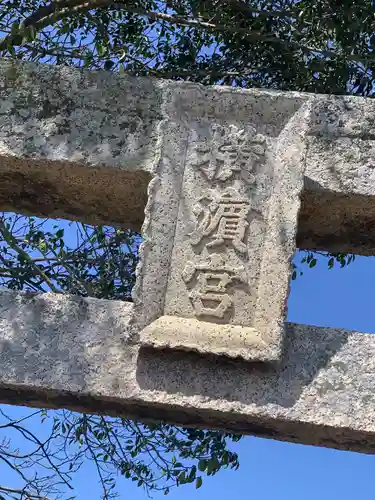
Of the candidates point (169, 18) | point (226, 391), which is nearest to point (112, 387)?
point (226, 391)

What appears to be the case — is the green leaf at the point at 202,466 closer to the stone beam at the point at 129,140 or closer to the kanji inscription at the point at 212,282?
the stone beam at the point at 129,140

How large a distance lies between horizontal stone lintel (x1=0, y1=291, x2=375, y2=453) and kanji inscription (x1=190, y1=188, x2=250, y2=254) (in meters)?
0.28

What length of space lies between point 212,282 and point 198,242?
116mm

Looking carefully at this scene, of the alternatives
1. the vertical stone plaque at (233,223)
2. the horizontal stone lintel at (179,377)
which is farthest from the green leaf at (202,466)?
the vertical stone plaque at (233,223)

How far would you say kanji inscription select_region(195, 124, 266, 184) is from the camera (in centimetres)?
219

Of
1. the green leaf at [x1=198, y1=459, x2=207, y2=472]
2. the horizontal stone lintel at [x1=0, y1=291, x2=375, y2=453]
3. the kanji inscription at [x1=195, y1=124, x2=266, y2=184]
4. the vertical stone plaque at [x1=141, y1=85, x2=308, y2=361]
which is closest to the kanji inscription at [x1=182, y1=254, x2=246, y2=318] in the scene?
the vertical stone plaque at [x1=141, y1=85, x2=308, y2=361]

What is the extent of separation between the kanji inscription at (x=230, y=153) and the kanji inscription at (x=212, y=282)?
0.24 metres

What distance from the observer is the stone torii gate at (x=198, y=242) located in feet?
6.74

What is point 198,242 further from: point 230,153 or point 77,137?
point 77,137

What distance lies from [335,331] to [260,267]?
269 mm

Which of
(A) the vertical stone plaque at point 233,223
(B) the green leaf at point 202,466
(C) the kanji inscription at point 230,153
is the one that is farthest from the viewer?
(B) the green leaf at point 202,466

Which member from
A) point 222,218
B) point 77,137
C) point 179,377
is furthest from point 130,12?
point 179,377

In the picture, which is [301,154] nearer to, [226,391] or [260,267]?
[260,267]

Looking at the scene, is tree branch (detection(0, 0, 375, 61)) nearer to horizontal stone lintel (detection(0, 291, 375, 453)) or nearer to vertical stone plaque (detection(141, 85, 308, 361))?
vertical stone plaque (detection(141, 85, 308, 361))
